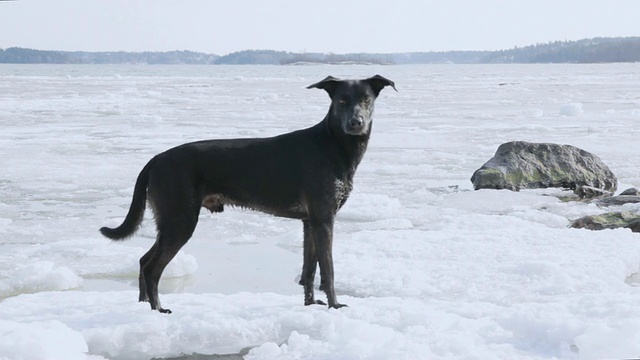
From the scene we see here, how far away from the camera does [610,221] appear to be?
9.09m

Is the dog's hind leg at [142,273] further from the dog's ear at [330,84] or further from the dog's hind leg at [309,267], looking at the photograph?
the dog's ear at [330,84]

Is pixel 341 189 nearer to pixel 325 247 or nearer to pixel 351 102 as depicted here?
pixel 325 247

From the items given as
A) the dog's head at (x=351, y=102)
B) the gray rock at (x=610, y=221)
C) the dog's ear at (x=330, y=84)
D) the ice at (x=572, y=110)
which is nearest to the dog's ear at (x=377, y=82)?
the dog's head at (x=351, y=102)

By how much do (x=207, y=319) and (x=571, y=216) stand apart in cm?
632

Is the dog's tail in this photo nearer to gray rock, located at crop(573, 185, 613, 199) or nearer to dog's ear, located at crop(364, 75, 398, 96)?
dog's ear, located at crop(364, 75, 398, 96)

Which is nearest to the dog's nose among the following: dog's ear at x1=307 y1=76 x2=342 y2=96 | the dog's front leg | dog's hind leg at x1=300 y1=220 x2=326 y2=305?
dog's ear at x1=307 y1=76 x2=342 y2=96

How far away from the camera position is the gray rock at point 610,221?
8.90 metres

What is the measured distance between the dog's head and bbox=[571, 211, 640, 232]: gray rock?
464cm

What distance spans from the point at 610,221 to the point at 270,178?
5.29m

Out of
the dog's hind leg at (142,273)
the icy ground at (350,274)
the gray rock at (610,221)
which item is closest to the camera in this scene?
the icy ground at (350,274)

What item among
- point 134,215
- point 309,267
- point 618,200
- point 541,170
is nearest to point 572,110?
point 541,170

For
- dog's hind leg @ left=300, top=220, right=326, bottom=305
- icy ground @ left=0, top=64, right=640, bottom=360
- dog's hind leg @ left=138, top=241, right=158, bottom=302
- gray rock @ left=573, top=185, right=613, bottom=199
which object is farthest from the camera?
gray rock @ left=573, top=185, right=613, bottom=199

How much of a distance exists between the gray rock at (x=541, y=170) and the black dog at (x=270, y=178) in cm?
709

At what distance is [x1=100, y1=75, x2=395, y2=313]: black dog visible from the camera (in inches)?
206
